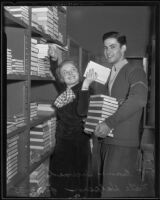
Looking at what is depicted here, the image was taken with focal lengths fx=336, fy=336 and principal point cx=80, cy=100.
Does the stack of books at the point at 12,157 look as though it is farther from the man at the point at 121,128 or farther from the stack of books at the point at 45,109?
the man at the point at 121,128

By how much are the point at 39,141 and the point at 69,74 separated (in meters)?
0.49

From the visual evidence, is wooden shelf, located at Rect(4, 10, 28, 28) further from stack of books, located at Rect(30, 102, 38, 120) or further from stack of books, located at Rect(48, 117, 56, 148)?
stack of books, located at Rect(48, 117, 56, 148)

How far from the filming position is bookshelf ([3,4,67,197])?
210 cm

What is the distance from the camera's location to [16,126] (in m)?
2.12

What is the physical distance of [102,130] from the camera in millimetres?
2164

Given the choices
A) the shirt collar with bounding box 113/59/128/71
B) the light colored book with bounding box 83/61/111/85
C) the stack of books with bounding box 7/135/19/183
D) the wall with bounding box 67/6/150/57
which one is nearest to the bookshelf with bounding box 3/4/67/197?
the stack of books with bounding box 7/135/19/183

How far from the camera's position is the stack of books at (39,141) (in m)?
2.22

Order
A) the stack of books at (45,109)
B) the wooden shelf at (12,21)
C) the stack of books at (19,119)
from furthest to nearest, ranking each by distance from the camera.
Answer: the stack of books at (45,109)
the stack of books at (19,119)
the wooden shelf at (12,21)

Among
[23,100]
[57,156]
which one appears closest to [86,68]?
[23,100]

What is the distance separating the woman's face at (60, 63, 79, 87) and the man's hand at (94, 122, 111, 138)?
12.6 inches

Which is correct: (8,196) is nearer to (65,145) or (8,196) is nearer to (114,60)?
(65,145)

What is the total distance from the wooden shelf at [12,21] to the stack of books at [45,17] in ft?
0.47

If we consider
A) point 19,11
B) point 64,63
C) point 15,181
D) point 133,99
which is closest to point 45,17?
point 19,11

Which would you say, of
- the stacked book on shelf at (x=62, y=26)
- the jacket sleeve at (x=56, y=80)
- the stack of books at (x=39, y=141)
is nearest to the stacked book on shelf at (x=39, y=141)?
the stack of books at (x=39, y=141)
